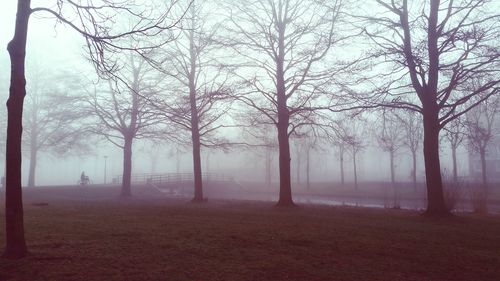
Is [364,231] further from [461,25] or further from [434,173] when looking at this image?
[461,25]

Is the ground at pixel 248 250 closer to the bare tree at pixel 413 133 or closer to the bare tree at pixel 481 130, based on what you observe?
the bare tree at pixel 481 130

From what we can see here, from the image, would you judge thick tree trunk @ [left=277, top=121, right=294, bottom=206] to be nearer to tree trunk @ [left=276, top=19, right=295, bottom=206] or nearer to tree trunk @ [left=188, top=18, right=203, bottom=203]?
tree trunk @ [left=276, top=19, right=295, bottom=206]

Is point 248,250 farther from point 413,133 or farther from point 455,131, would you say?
point 413,133

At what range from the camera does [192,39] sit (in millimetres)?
22109

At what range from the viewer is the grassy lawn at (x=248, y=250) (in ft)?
20.4

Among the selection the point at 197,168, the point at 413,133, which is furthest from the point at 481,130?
the point at 413,133

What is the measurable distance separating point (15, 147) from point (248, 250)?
4.19 metres

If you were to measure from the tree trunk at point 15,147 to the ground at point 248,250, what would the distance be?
33cm

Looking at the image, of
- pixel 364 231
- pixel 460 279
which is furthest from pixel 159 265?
pixel 364 231

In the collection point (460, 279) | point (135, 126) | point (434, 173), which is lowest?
point (460, 279)

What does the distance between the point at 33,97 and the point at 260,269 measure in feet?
128

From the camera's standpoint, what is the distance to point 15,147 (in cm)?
675

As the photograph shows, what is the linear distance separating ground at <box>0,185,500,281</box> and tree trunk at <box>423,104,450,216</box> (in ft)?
8.90

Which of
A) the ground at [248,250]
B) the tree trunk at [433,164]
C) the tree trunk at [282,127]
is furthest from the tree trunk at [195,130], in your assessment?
the tree trunk at [433,164]
